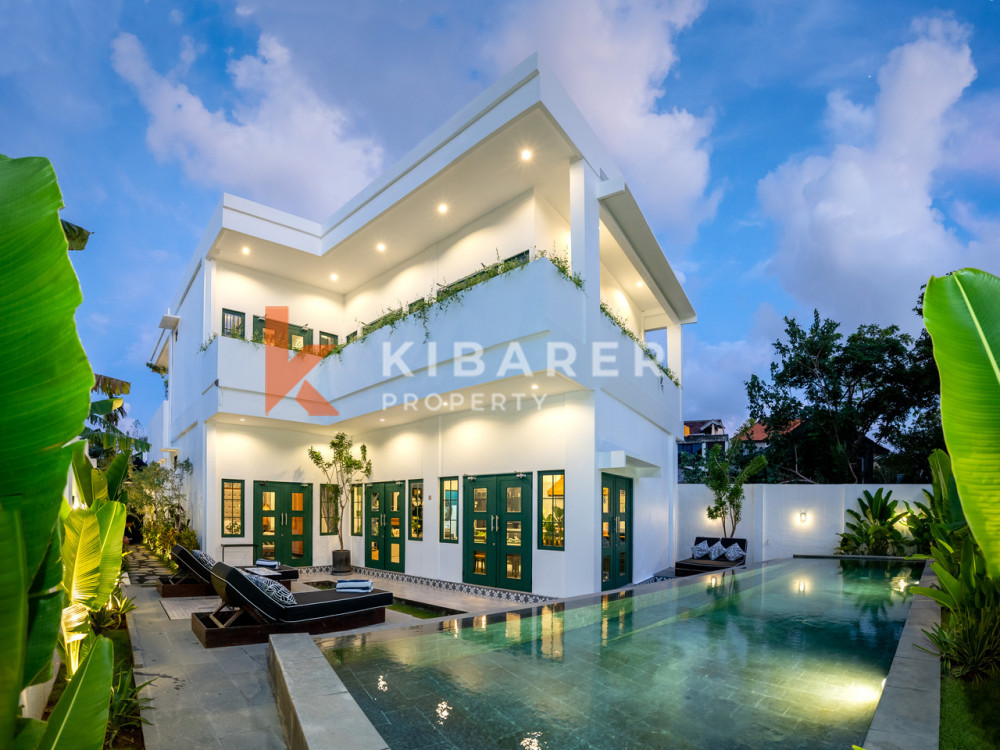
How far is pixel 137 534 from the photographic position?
967 inches

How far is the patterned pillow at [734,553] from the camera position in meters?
14.3

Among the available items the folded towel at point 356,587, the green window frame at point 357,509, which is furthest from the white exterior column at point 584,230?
the green window frame at point 357,509

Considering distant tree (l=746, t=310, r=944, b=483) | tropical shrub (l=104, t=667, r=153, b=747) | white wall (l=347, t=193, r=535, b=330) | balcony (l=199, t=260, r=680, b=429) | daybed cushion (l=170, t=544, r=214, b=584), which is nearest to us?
tropical shrub (l=104, t=667, r=153, b=747)

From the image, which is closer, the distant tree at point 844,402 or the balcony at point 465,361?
the balcony at point 465,361

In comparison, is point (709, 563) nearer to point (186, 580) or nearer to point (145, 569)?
point (186, 580)

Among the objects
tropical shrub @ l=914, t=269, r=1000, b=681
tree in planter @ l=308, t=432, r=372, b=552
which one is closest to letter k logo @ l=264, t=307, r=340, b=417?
tree in planter @ l=308, t=432, r=372, b=552

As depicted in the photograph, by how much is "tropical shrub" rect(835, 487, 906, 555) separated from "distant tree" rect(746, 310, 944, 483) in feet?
21.2

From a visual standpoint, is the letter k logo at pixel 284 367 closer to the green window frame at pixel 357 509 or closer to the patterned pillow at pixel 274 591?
the green window frame at pixel 357 509

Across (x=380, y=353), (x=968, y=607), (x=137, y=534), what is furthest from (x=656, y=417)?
(x=137, y=534)

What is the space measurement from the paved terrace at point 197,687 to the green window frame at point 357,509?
6.15 metres

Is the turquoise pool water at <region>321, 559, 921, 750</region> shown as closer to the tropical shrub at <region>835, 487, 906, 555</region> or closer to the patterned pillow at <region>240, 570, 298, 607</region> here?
the patterned pillow at <region>240, 570, 298, 607</region>

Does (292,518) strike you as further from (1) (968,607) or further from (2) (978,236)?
(2) (978,236)

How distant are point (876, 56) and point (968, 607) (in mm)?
13781

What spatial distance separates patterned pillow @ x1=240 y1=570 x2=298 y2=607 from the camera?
671cm
